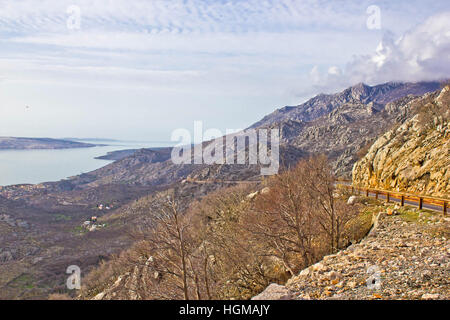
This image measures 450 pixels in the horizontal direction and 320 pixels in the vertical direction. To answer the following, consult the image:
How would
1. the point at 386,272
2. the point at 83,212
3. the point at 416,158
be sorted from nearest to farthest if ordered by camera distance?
the point at 386,272
the point at 416,158
the point at 83,212

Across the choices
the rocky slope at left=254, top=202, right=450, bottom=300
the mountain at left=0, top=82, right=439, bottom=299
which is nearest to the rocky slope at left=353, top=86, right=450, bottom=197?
the mountain at left=0, top=82, right=439, bottom=299

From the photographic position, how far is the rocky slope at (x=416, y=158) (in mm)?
22062

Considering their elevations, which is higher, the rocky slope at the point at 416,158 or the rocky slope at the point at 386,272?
the rocky slope at the point at 416,158

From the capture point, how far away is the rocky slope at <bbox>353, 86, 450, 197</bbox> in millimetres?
22062

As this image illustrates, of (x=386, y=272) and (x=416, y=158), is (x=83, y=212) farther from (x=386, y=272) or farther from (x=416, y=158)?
(x=386, y=272)

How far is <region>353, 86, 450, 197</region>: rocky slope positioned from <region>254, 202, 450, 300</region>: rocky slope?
9.62 m

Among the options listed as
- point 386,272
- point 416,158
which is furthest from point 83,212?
point 386,272

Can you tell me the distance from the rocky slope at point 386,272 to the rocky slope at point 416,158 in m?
9.62

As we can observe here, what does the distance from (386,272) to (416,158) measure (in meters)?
19.4

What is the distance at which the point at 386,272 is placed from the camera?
9219 millimetres

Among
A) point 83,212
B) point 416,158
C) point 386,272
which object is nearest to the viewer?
point 386,272

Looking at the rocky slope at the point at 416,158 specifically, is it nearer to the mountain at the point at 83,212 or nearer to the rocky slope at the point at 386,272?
the mountain at the point at 83,212

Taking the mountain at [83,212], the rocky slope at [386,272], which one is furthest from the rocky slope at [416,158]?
the rocky slope at [386,272]

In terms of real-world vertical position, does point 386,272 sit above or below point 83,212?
above
